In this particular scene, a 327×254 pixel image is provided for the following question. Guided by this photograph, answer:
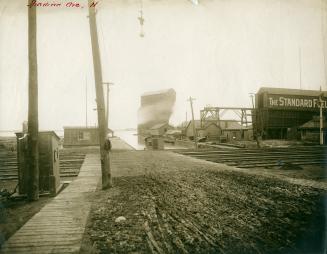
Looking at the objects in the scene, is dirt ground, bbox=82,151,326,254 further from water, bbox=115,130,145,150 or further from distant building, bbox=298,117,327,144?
water, bbox=115,130,145,150

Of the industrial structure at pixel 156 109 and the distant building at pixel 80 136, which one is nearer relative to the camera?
the distant building at pixel 80 136

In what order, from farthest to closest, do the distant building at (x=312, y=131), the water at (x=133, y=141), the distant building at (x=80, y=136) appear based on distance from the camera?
the water at (x=133, y=141) → the distant building at (x=312, y=131) → the distant building at (x=80, y=136)

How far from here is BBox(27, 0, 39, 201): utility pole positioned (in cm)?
763

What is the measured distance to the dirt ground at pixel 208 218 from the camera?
173 inches

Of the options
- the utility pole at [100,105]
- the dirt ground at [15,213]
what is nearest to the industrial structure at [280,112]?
the utility pole at [100,105]

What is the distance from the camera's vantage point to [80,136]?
115 ft

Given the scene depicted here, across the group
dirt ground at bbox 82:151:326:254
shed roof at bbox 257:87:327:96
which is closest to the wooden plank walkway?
dirt ground at bbox 82:151:326:254

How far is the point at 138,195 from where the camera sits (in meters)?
7.52

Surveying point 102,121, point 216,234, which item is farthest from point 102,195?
point 216,234

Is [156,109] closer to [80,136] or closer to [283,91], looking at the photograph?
[283,91]

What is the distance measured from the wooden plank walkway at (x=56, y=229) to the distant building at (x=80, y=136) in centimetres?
2830

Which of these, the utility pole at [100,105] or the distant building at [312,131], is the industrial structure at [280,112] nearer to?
the distant building at [312,131]

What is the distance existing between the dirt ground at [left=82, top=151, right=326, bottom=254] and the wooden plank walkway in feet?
0.74

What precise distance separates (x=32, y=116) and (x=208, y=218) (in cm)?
548
